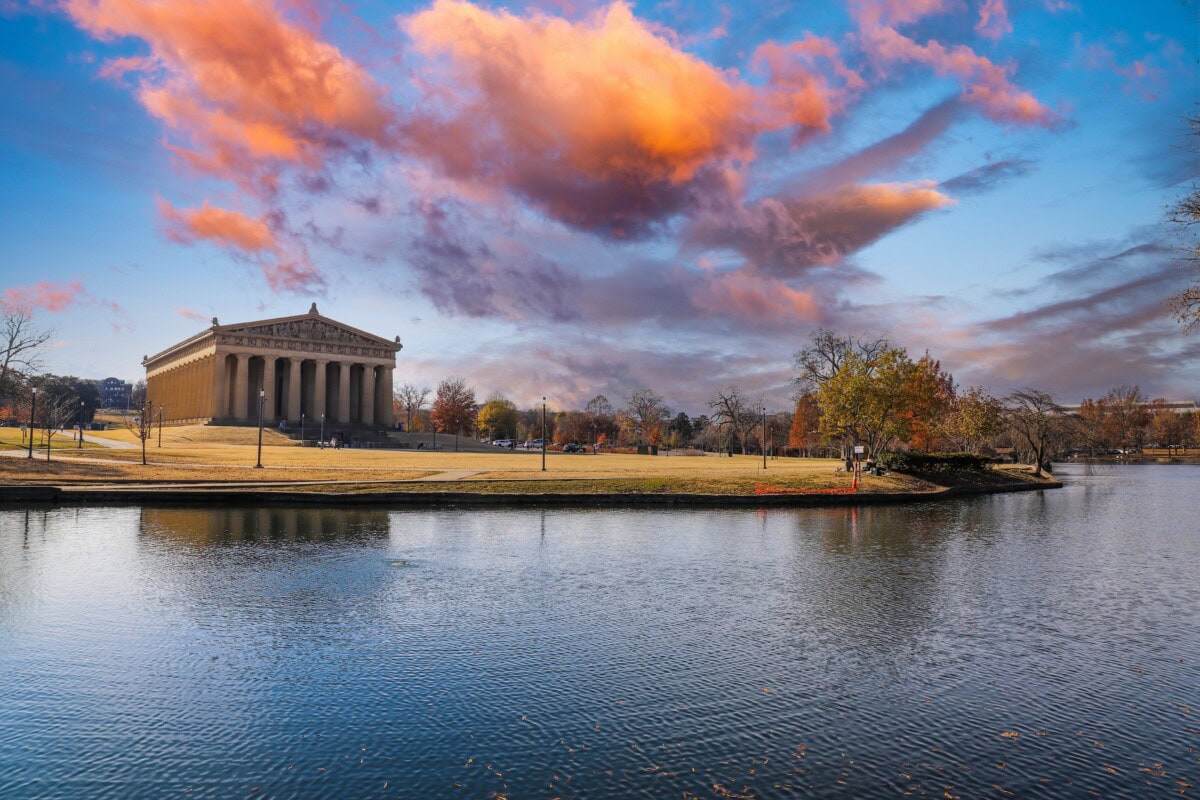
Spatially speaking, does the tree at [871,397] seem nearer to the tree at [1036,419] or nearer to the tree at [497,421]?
the tree at [1036,419]

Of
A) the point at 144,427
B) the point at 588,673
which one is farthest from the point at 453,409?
the point at 588,673

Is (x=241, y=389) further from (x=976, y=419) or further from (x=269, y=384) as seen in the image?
(x=976, y=419)

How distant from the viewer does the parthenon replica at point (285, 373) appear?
112875 mm

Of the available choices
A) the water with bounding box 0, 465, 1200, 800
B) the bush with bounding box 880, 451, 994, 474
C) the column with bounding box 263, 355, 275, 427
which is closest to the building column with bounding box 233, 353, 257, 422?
the column with bounding box 263, 355, 275, 427

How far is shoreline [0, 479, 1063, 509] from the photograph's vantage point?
30.5 m

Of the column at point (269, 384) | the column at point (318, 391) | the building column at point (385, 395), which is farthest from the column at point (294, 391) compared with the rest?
the building column at point (385, 395)

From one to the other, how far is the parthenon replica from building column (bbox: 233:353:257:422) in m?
0.13

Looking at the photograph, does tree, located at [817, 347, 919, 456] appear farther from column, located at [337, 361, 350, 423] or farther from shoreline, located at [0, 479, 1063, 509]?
column, located at [337, 361, 350, 423]

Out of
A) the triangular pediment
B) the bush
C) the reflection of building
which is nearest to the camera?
the reflection of building

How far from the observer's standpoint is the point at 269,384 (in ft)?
382

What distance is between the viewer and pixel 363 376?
128 metres

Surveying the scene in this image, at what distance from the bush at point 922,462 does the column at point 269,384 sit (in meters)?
92.6

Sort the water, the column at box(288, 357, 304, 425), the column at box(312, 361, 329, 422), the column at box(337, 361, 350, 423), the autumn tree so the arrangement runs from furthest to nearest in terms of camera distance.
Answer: the column at box(337, 361, 350, 423) < the column at box(312, 361, 329, 422) < the column at box(288, 357, 304, 425) < the autumn tree < the water

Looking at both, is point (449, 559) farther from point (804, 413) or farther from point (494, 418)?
point (494, 418)
